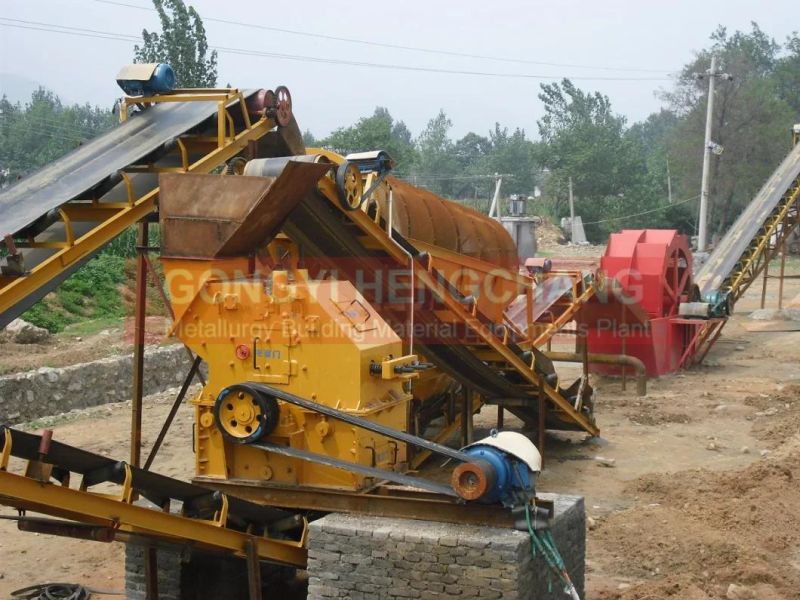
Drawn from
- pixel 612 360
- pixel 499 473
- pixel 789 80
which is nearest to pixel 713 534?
pixel 499 473

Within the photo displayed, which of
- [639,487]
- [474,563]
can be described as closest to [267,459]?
[474,563]

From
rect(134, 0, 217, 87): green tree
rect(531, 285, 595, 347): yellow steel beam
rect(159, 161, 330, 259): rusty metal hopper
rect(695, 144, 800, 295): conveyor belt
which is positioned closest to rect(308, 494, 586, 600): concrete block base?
rect(159, 161, 330, 259): rusty metal hopper

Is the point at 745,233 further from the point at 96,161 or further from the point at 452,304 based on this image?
the point at 96,161

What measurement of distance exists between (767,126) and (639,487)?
35500 mm

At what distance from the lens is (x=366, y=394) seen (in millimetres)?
6047

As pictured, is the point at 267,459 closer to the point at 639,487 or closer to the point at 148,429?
the point at 639,487

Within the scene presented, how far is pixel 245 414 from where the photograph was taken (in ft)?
19.9

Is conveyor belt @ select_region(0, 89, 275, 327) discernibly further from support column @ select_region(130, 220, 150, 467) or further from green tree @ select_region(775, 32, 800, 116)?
green tree @ select_region(775, 32, 800, 116)

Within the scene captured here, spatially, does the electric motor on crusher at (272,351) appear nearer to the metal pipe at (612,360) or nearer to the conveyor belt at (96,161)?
the conveyor belt at (96,161)

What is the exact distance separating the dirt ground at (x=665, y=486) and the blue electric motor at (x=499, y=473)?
157cm

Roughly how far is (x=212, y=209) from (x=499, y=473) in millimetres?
2478

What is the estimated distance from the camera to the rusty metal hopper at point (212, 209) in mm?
6055

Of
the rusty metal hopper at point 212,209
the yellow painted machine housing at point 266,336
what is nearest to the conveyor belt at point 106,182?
the rusty metal hopper at point 212,209

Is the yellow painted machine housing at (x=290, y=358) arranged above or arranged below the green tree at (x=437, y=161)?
below
